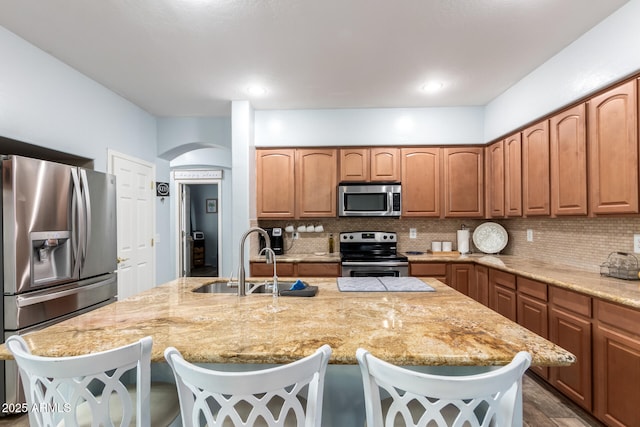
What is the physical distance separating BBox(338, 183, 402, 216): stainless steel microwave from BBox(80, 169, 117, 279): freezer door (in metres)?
2.29

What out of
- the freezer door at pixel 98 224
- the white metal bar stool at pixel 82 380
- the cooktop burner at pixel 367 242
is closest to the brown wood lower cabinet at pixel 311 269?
the cooktop burner at pixel 367 242

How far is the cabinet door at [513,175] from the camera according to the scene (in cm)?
319

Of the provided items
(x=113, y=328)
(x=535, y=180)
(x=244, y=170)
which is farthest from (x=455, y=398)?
(x=244, y=170)

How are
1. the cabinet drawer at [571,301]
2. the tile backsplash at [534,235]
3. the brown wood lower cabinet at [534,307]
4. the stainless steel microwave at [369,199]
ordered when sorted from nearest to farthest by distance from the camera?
the cabinet drawer at [571,301], the brown wood lower cabinet at [534,307], the tile backsplash at [534,235], the stainless steel microwave at [369,199]

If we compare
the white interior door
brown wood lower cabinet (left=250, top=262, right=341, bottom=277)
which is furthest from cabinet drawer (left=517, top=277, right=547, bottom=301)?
the white interior door

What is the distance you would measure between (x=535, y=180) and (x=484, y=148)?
1027mm

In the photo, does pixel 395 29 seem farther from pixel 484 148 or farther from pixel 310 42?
pixel 484 148

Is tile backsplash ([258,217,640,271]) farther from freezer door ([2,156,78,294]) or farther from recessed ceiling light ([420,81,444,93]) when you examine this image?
freezer door ([2,156,78,294])

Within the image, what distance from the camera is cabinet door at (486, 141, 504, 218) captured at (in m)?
3.52

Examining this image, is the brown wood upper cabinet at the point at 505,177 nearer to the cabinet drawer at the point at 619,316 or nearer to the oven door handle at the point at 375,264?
the oven door handle at the point at 375,264

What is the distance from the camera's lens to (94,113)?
124 inches

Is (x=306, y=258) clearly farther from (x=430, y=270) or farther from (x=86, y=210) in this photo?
(x=86, y=210)

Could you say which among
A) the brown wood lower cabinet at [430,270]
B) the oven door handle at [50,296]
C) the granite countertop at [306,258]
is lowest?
the brown wood lower cabinet at [430,270]

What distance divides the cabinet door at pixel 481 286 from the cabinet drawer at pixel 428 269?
12.2 inches
